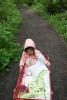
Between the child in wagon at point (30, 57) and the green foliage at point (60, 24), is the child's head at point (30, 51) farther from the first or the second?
the green foliage at point (60, 24)

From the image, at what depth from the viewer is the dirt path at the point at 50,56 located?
446 centimetres

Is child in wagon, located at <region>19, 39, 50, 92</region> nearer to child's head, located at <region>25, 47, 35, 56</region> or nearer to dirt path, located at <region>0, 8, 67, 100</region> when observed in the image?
child's head, located at <region>25, 47, 35, 56</region>

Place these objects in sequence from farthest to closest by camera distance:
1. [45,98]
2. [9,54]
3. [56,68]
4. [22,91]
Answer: [9,54]
[56,68]
[22,91]
[45,98]

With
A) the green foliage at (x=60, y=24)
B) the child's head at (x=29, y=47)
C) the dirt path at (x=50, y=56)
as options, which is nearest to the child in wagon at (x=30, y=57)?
the child's head at (x=29, y=47)

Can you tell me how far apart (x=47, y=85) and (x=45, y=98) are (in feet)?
1.14

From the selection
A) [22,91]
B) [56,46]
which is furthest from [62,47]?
[22,91]

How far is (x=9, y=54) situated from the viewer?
19.9ft

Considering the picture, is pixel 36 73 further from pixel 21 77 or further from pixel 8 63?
pixel 8 63

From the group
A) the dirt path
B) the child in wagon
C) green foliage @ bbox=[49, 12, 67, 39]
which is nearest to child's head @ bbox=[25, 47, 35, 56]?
the child in wagon

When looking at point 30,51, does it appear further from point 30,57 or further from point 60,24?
point 60,24

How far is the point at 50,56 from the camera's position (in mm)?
6516

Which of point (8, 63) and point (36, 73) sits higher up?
point (36, 73)

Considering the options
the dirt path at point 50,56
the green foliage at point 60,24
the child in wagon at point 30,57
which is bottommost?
the dirt path at point 50,56

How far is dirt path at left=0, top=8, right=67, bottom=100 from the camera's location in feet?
14.6
